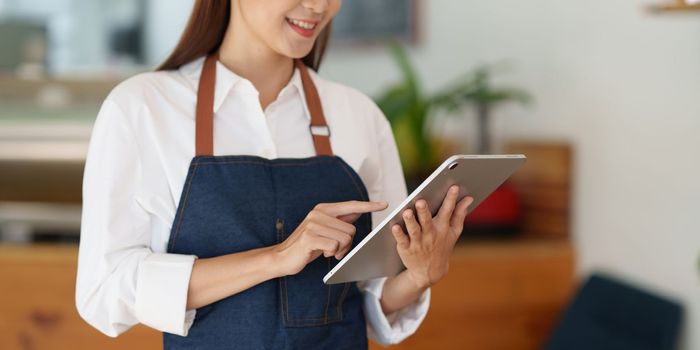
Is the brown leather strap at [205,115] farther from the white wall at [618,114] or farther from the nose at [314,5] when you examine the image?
the white wall at [618,114]

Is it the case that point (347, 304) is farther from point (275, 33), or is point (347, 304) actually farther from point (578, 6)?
point (578, 6)

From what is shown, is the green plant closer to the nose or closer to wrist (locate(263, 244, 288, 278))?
the nose

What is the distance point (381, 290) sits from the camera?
54.5 inches

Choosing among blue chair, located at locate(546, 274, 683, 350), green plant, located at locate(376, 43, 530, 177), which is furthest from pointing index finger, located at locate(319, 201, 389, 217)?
green plant, located at locate(376, 43, 530, 177)

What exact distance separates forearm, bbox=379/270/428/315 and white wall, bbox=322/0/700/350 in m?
1.19

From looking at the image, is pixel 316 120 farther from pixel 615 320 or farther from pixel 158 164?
pixel 615 320

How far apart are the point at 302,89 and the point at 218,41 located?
0.47ft

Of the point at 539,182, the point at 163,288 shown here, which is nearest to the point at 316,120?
the point at 163,288

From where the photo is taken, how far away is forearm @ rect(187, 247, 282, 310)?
1.16 m

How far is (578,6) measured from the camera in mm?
2785

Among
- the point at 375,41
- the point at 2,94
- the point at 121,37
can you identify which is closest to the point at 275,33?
the point at 2,94

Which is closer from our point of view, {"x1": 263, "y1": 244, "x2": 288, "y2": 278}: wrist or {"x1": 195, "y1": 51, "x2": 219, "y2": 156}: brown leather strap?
{"x1": 263, "y1": 244, "x2": 288, "y2": 278}: wrist

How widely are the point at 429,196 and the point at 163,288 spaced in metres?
0.35

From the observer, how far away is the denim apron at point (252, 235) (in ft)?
4.07
